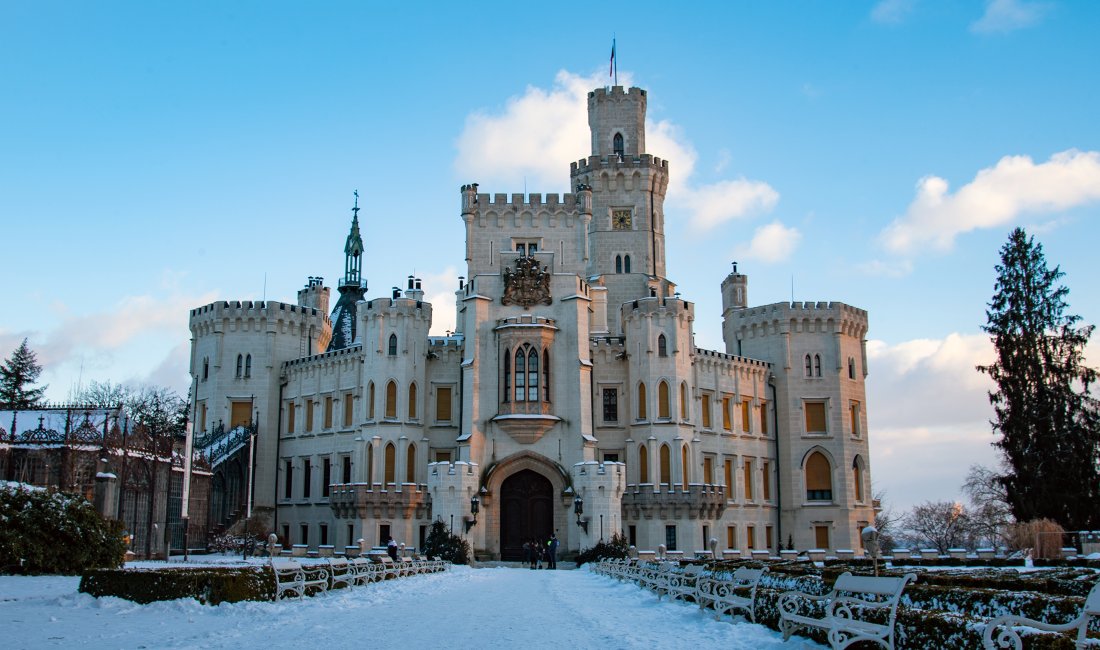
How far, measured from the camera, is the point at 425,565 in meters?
34.8

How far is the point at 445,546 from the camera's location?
45.1m

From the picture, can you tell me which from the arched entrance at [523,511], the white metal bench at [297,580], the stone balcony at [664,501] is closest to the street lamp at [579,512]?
the arched entrance at [523,511]

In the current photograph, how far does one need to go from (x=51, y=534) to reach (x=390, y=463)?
86.7 ft

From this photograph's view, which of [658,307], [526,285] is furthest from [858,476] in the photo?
[526,285]

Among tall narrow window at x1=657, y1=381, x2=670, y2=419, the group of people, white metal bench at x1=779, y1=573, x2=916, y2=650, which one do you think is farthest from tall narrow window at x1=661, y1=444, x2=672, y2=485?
white metal bench at x1=779, y1=573, x2=916, y2=650

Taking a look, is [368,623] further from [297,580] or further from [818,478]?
[818,478]

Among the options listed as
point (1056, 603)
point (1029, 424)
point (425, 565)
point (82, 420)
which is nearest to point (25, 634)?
point (1056, 603)

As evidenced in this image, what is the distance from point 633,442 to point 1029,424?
1898 cm

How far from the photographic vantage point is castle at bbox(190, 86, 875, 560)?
161 ft

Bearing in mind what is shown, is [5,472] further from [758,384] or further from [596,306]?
[758,384]

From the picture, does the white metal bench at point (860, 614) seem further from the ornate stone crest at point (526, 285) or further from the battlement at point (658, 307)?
the battlement at point (658, 307)

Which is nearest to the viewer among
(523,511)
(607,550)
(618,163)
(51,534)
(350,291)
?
(51,534)

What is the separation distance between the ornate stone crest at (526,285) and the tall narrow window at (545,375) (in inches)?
109

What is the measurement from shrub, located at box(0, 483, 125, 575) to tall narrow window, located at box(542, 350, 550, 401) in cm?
2536
